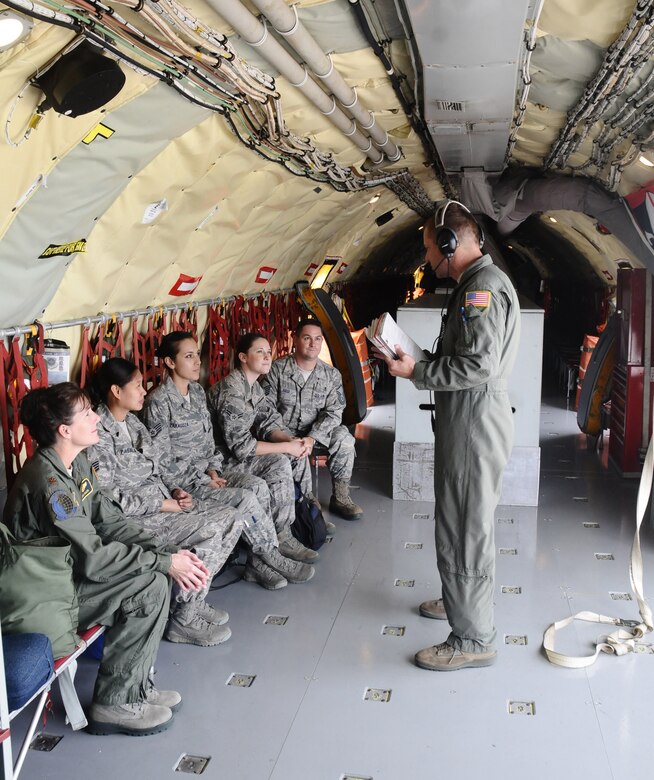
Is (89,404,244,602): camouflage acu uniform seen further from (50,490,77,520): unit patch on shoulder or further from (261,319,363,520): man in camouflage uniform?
(261,319,363,520): man in camouflage uniform

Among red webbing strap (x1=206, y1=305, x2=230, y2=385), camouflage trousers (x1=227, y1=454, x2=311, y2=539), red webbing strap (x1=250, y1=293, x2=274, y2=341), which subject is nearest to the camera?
camouflage trousers (x1=227, y1=454, x2=311, y2=539)

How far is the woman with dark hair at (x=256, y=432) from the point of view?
491 cm

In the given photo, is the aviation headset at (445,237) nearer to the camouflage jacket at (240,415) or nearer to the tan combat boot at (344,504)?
the camouflage jacket at (240,415)

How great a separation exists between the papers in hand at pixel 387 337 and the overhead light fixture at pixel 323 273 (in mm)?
5860

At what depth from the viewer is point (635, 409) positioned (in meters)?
6.71

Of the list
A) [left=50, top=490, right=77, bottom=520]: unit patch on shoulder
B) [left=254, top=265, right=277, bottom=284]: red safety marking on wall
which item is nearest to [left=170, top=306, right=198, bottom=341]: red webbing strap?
[left=254, top=265, right=277, bottom=284]: red safety marking on wall

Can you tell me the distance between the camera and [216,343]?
21.0 ft

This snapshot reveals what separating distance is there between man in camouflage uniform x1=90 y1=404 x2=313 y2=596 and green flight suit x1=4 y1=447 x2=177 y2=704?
0.60 m

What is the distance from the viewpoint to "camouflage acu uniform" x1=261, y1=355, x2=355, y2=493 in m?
5.69

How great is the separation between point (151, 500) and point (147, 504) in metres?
0.04

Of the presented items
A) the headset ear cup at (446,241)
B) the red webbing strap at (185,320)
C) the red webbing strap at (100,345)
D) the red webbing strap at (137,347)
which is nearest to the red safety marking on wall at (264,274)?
the red webbing strap at (185,320)

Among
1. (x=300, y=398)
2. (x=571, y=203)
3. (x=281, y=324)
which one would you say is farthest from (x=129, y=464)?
(x=571, y=203)

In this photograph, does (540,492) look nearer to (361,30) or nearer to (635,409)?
(635,409)

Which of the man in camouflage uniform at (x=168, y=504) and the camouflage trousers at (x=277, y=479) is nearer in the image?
the man in camouflage uniform at (x=168, y=504)
